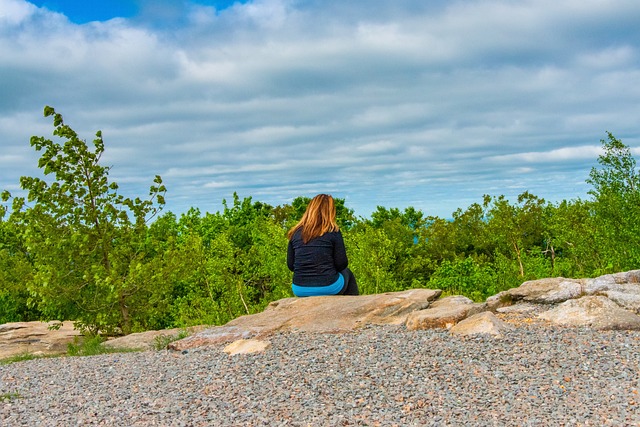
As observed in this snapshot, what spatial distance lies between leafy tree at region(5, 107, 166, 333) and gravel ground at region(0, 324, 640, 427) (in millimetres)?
3380

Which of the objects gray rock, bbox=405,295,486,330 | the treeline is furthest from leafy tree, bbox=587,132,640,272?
gray rock, bbox=405,295,486,330

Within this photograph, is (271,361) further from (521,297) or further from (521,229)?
(521,229)

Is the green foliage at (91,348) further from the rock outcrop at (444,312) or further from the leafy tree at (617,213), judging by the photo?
the leafy tree at (617,213)

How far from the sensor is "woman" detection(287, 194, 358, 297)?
32.4 ft

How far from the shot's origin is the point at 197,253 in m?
12.8

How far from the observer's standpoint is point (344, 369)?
6.64 metres

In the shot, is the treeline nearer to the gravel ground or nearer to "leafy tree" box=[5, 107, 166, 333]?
"leafy tree" box=[5, 107, 166, 333]

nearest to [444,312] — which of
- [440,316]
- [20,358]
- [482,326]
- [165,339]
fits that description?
[440,316]

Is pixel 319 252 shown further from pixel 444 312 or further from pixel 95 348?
pixel 95 348

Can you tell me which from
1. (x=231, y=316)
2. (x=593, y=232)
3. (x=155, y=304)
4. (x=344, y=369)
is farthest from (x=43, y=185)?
(x=593, y=232)

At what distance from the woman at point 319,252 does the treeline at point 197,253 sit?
8.04ft

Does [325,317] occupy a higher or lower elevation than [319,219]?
lower

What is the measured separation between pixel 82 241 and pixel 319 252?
14.8 ft

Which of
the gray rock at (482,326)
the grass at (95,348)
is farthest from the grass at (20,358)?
the gray rock at (482,326)
